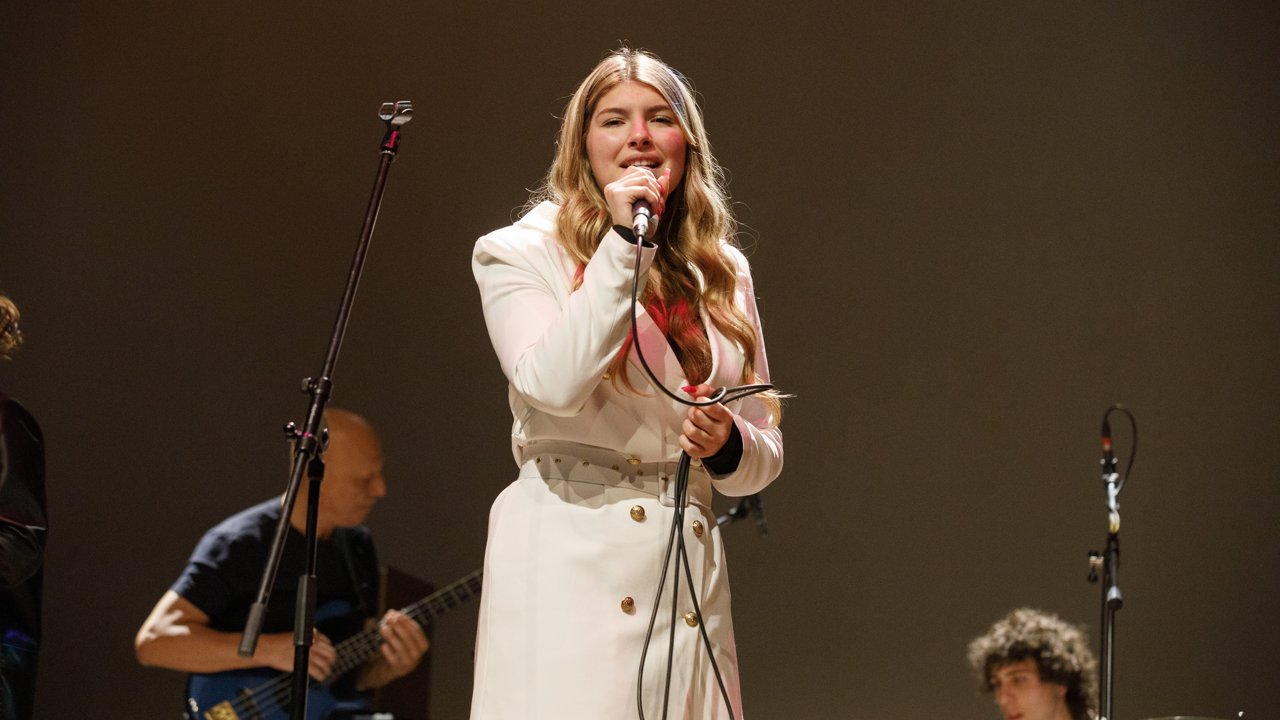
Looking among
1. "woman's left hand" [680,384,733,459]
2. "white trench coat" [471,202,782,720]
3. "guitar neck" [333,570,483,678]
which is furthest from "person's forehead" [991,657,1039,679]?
"woman's left hand" [680,384,733,459]

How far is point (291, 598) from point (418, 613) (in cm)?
43

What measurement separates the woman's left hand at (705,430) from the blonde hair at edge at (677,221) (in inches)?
6.6

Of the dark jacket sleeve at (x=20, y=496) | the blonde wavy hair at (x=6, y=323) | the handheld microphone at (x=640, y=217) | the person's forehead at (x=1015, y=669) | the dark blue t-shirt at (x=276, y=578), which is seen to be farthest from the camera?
the dark blue t-shirt at (x=276, y=578)

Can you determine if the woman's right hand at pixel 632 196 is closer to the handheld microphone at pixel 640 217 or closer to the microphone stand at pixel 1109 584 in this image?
the handheld microphone at pixel 640 217

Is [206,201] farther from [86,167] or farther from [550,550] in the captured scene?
[550,550]

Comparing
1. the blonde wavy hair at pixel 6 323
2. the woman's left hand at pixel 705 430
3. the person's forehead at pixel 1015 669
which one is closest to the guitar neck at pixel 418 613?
the blonde wavy hair at pixel 6 323

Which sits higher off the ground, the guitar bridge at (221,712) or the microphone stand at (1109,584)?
the microphone stand at (1109,584)

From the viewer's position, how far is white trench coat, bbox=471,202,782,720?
1525 mm

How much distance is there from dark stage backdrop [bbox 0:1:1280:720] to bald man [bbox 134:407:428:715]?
11.4 inches

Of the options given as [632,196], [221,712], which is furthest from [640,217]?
[221,712]

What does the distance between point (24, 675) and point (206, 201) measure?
8.19 feet

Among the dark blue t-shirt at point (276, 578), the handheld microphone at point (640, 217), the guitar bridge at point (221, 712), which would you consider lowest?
the guitar bridge at point (221, 712)

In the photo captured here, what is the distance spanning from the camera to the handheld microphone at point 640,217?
150cm

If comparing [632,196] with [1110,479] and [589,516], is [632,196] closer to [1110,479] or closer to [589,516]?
[589,516]
